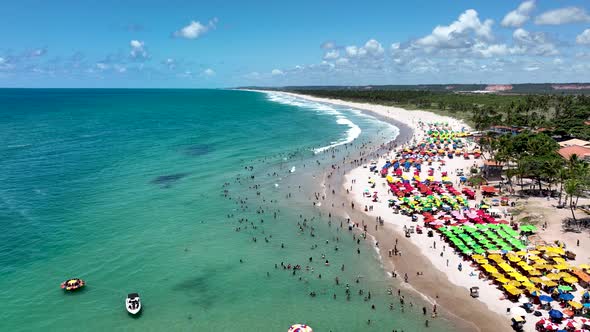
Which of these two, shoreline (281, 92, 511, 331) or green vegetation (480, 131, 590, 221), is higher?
green vegetation (480, 131, 590, 221)

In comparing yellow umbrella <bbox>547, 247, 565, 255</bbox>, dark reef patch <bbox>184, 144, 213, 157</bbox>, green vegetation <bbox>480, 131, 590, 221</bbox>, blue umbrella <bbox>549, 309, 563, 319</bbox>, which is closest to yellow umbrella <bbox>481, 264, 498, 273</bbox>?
blue umbrella <bbox>549, 309, 563, 319</bbox>

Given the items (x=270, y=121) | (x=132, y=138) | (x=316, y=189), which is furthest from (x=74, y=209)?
(x=270, y=121)

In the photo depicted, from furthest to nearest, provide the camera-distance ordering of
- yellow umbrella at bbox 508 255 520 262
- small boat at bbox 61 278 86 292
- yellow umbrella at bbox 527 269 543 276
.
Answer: yellow umbrella at bbox 508 255 520 262, small boat at bbox 61 278 86 292, yellow umbrella at bbox 527 269 543 276

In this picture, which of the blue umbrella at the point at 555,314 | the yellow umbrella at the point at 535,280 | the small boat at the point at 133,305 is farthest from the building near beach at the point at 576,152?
the small boat at the point at 133,305

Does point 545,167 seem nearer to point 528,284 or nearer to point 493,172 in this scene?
point 493,172

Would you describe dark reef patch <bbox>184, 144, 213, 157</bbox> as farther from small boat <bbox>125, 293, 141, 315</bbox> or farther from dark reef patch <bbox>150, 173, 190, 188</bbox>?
small boat <bbox>125, 293, 141, 315</bbox>

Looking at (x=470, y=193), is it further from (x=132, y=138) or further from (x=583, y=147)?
(x=132, y=138)
